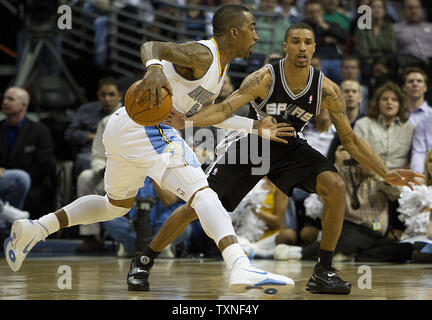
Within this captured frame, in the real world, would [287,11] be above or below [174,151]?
above

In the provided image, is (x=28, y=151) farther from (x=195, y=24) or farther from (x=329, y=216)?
(x=329, y=216)

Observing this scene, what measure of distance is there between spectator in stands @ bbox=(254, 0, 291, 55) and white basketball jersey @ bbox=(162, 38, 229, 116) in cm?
523

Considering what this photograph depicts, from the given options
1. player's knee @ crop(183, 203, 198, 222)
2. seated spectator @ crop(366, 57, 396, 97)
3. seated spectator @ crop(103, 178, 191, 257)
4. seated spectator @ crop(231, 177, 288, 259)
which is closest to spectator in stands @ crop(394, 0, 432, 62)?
seated spectator @ crop(366, 57, 396, 97)

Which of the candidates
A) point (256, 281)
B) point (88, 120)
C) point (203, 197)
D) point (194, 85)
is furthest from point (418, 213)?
point (88, 120)

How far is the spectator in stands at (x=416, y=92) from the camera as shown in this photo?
307 inches

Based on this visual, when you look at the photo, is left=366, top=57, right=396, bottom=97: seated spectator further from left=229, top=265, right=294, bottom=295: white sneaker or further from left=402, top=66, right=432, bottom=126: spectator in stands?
left=229, top=265, right=294, bottom=295: white sneaker

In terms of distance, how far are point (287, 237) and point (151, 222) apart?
1.49m

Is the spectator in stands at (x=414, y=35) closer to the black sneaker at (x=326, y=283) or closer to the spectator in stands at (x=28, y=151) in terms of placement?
the spectator in stands at (x=28, y=151)

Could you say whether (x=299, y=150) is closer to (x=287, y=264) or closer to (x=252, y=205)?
(x=287, y=264)

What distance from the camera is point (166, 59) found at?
13.1 ft

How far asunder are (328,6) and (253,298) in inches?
285

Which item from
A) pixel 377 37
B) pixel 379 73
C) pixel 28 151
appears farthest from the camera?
pixel 377 37

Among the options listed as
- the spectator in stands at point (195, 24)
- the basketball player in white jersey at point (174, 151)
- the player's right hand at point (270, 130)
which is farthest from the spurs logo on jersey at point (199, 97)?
the spectator in stands at point (195, 24)

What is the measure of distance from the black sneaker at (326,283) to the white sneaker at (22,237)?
1781 millimetres
